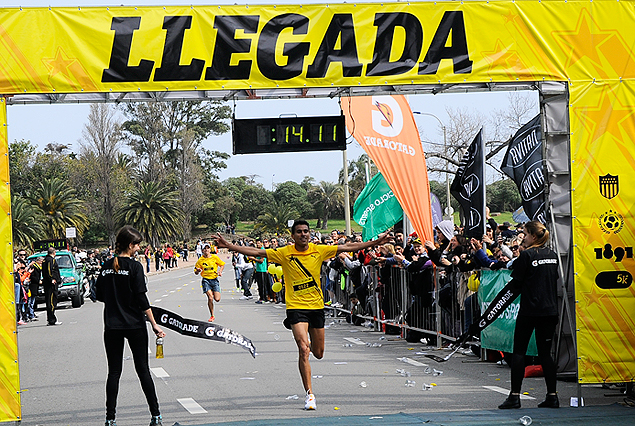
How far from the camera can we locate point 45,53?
7.97m

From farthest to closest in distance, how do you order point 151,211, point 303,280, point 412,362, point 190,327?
1. point 151,211
2. point 412,362
3. point 303,280
4. point 190,327

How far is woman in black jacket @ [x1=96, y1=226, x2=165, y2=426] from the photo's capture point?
724 centimetres

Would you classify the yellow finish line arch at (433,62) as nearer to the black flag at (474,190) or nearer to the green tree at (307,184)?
the black flag at (474,190)

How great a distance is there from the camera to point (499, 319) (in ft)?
35.4

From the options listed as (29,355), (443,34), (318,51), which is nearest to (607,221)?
(443,34)

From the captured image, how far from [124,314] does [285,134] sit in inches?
108

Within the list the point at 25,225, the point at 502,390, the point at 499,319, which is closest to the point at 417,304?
the point at 499,319

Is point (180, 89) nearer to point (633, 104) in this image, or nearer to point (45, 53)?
point (45, 53)

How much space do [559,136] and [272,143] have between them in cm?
323

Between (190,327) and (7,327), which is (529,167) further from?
(7,327)

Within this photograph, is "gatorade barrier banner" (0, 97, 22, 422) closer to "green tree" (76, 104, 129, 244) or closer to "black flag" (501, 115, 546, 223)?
"black flag" (501, 115, 546, 223)

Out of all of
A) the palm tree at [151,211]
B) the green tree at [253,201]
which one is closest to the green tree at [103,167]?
the palm tree at [151,211]

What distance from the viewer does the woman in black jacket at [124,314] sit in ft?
23.8

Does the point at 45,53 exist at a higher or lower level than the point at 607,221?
higher
